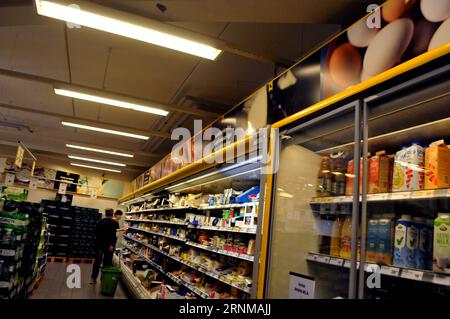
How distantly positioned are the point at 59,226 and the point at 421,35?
44.6 feet

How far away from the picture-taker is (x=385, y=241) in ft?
5.99

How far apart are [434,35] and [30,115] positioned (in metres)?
8.86

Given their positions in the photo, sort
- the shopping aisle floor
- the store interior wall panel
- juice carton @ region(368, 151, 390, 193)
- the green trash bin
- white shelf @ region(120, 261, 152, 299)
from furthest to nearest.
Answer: the green trash bin
the shopping aisle floor
white shelf @ region(120, 261, 152, 299)
the store interior wall panel
juice carton @ region(368, 151, 390, 193)

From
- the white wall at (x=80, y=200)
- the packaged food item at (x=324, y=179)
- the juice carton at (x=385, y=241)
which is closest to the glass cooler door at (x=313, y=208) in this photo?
the packaged food item at (x=324, y=179)

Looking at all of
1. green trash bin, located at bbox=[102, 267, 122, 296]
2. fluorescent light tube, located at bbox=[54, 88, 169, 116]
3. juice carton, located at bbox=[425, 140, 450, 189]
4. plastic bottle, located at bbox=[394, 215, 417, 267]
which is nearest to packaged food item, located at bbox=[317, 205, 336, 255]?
plastic bottle, located at bbox=[394, 215, 417, 267]

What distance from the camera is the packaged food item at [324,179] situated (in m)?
2.38

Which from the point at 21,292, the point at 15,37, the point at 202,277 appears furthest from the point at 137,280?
the point at 15,37

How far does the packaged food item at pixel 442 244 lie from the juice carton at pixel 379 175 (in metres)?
0.37

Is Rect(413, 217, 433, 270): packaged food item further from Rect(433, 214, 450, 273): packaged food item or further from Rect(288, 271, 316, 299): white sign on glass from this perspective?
Rect(288, 271, 316, 299): white sign on glass

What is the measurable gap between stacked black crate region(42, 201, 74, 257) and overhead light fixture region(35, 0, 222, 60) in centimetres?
1093

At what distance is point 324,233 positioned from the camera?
2.38 metres

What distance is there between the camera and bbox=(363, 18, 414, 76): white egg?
64.5 inches

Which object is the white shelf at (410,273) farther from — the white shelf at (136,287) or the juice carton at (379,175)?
the white shelf at (136,287)
